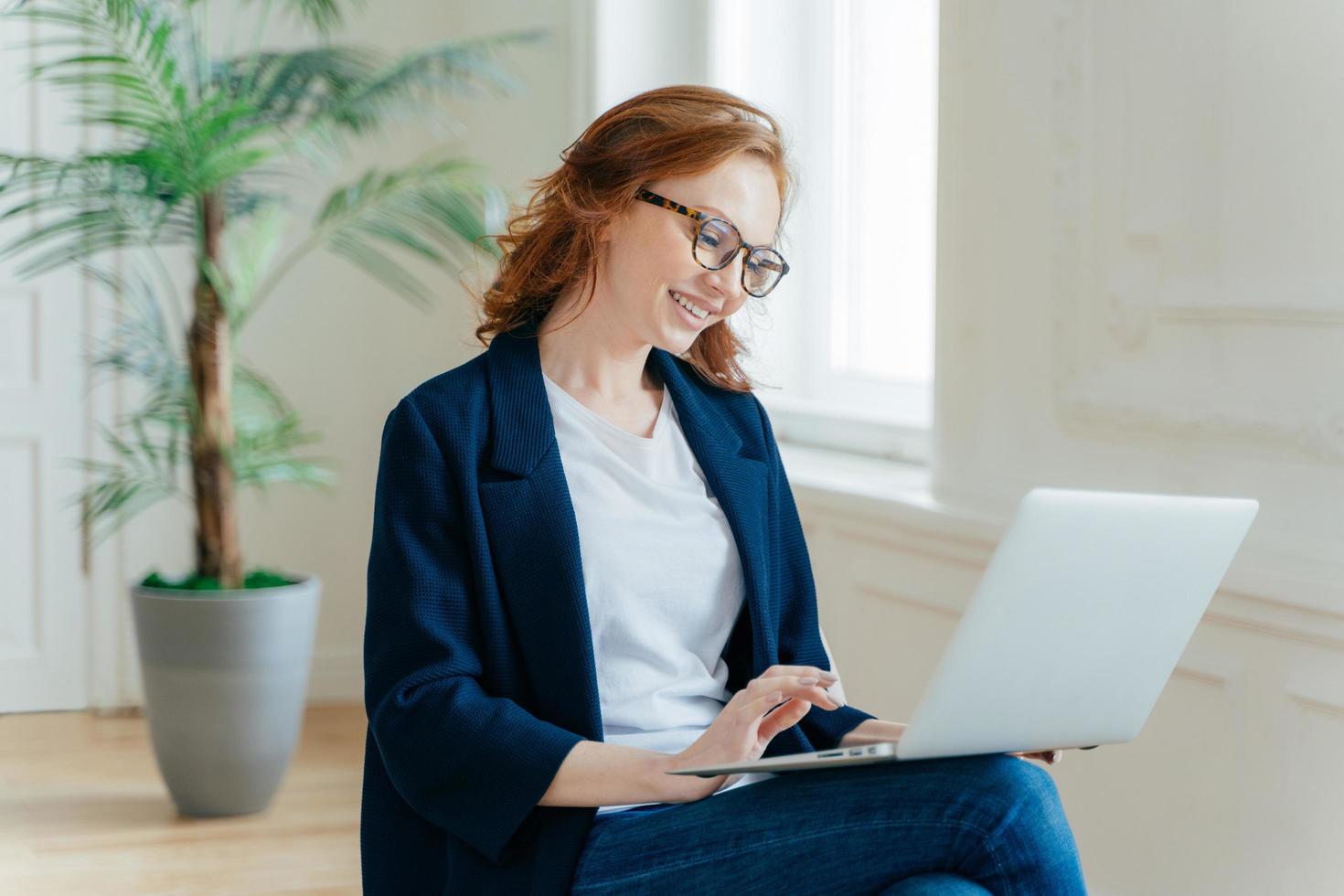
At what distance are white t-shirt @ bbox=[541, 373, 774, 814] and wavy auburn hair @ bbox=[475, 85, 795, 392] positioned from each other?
4.3 inches

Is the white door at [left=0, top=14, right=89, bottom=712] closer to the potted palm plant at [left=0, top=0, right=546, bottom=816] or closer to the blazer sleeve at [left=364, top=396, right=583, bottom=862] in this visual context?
the potted palm plant at [left=0, top=0, right=546, bottom=816]

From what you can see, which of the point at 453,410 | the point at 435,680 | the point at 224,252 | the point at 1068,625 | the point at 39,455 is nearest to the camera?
the point at 1068,625

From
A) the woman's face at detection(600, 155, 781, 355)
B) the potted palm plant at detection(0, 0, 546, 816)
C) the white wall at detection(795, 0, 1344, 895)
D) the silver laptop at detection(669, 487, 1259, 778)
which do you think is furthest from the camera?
the potted palm plant at detection(0, 0, 546, 816)

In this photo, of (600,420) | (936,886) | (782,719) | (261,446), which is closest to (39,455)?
(261,446)

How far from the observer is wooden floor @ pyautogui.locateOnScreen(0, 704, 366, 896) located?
8.95 feet

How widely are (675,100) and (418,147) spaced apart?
2693 mm

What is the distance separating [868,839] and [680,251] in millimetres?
559

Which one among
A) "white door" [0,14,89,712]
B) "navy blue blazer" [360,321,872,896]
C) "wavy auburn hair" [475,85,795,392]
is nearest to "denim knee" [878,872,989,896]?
"navy blue blazer" [360,321,872,896]

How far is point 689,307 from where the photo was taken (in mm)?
1460

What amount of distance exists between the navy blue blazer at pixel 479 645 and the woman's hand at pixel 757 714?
126 mm

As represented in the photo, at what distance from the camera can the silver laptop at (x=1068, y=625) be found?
3.56ft

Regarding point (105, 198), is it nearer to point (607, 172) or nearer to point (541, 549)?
point (607, 172)

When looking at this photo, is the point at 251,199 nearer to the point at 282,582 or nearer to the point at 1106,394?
the point at 282,582

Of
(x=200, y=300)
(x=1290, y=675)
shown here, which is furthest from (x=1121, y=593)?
(x=200, y=300)
